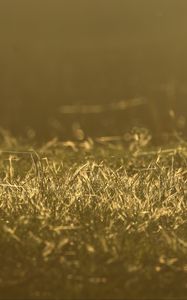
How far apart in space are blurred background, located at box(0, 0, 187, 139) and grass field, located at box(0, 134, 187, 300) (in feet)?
9.29

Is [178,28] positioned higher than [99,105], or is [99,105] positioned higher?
[178,28]

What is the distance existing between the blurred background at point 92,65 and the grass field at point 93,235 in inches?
111

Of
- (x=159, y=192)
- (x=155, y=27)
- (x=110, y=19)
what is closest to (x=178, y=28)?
A: (x=155, y=27)

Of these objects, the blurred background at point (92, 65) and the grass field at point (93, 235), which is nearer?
the grass field at point (93, 235)

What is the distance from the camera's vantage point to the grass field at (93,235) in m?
3.00

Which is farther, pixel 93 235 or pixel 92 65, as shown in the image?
pixel 92 65

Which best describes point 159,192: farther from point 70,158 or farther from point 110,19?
point 110,19

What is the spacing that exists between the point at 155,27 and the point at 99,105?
3274 millimetres

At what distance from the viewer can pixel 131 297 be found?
2.91m

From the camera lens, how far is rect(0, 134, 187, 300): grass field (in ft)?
9.84

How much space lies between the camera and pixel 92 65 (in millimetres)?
10266

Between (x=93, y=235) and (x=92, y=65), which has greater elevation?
(x=92, y=65)

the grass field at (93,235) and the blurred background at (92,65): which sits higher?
the blurred background at (92,65)

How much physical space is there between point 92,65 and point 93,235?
7.03 m
